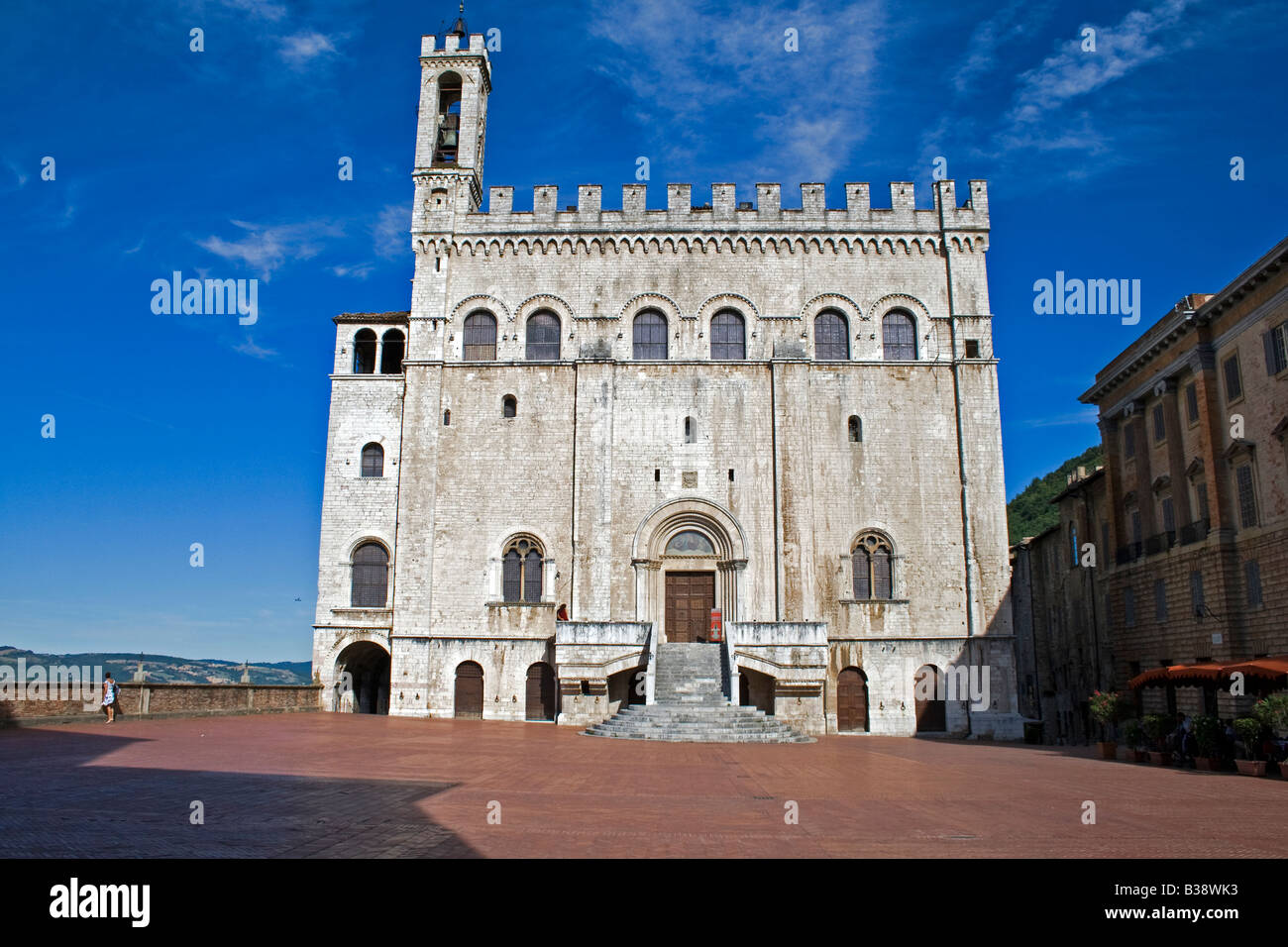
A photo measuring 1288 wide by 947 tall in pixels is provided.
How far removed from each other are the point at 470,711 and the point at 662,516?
364 inches

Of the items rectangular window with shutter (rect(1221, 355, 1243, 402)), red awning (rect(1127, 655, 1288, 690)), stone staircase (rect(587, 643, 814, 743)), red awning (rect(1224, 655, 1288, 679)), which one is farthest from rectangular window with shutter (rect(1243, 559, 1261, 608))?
stone staircase (rect(587, 643, 814, 743))

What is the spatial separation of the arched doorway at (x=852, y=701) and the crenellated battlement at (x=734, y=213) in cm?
1593

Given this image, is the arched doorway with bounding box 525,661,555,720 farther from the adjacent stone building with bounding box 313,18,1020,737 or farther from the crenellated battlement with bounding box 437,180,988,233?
the crenellated battlement with bounding box 437,180,988,233

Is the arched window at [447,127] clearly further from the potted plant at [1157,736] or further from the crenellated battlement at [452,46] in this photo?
the potted plant at [1157,736]

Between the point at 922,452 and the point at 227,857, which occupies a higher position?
the point at 922,452

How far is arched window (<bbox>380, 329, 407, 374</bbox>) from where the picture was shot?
34.9 m

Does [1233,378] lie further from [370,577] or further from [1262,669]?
[370,577]

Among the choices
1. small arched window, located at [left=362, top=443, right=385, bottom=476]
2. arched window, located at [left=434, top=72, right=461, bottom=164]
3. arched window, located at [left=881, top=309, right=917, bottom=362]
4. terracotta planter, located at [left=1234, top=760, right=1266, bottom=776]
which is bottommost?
terracotta planter, located at [left=1234, top=760, right=1266, bottom=776]

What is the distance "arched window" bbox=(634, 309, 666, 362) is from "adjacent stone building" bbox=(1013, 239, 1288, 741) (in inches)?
643

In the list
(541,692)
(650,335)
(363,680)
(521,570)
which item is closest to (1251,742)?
(541,692)

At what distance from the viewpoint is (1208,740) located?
66.2ft
